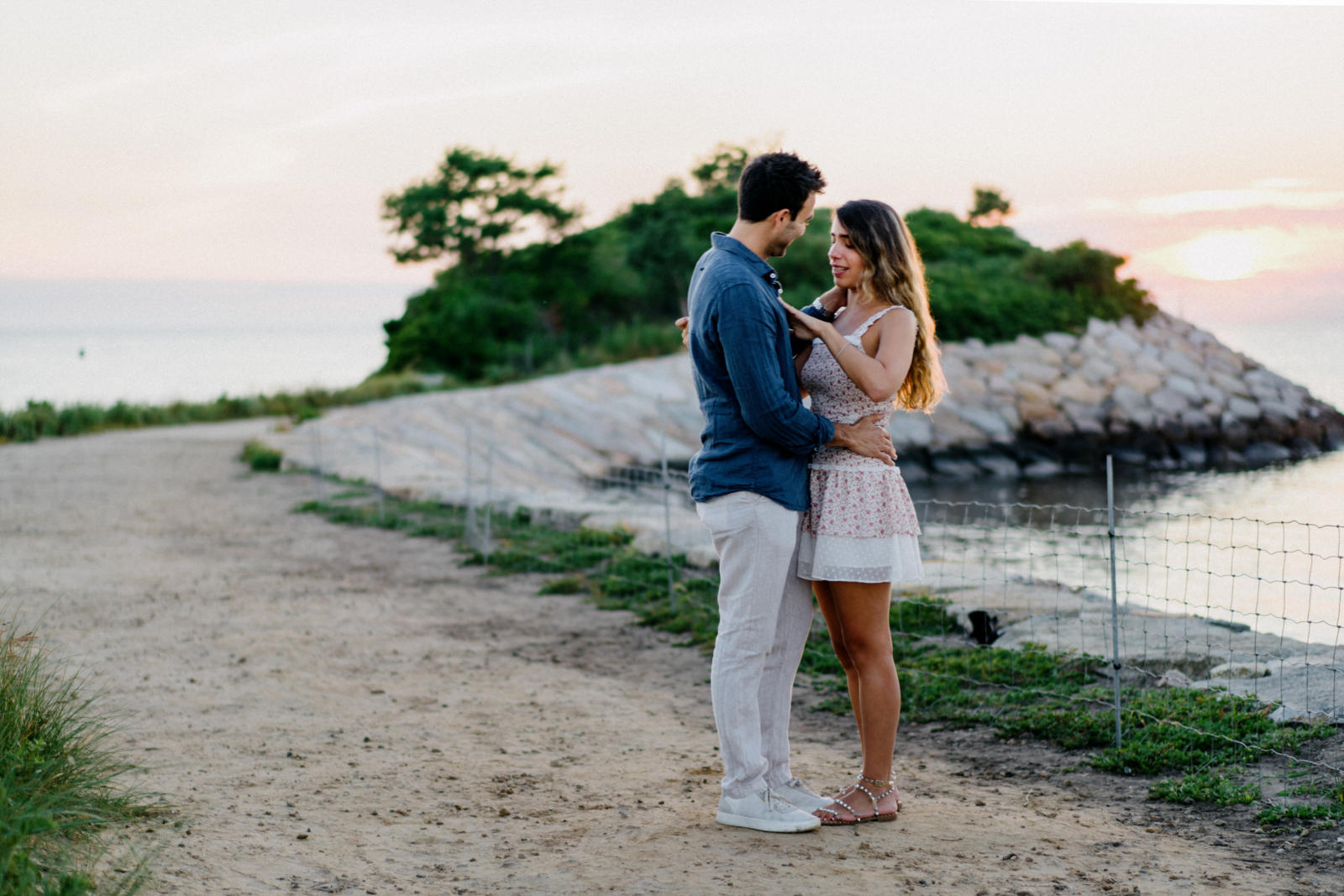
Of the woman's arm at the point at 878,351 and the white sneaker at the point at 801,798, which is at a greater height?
the woman's arm at the point at 878,351

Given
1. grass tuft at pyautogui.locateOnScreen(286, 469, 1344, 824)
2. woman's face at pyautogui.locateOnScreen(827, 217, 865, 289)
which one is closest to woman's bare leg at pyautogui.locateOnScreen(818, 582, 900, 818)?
woman's face at pyautogui.locateOnScreen(827, 217, 865, 289)

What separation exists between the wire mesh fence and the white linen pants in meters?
1.53

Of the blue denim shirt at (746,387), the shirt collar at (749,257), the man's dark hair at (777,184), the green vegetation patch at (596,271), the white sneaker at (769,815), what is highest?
the green vegetation patch at (596,271)

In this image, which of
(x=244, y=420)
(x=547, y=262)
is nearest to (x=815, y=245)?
(x=547, y=262)

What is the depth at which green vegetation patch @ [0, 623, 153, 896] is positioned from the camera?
9.23ft

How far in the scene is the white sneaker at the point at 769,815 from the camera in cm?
358

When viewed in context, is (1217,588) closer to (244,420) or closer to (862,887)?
(862,887)

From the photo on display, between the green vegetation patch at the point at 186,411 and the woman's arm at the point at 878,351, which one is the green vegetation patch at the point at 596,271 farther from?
the woman's arm at the point at 878,351

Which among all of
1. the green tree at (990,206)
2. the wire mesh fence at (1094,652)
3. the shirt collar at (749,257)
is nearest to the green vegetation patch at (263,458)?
the wire mesh fence at (1094,652)

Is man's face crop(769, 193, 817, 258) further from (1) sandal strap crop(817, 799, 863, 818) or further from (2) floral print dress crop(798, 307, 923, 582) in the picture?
(1) sandal strap crop(817, 799, 863, 818)

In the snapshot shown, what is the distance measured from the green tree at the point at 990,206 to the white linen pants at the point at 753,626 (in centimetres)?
3562

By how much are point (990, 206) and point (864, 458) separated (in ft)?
118

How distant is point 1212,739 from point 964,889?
173 centimetres

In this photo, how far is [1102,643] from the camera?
556 centimetres
